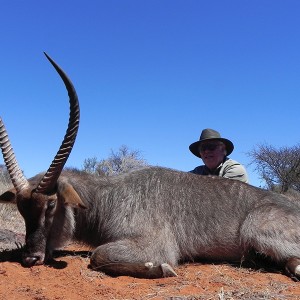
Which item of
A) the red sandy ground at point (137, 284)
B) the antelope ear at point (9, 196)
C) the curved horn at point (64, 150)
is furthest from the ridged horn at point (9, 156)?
the red sandy ground at point (137, 284)

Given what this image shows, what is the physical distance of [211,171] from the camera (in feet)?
25.2

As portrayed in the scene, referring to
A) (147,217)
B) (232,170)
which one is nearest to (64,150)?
(147,217)

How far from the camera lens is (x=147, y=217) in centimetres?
505

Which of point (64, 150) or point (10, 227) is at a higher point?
point (64, 150)

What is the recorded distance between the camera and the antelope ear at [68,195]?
15.9 feet

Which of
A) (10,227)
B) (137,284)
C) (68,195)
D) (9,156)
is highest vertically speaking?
(9,156)

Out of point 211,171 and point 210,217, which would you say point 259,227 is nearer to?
point 210,217

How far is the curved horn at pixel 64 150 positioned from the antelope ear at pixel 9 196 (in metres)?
0.55

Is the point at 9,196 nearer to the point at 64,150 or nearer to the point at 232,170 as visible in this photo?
the point at 64,150

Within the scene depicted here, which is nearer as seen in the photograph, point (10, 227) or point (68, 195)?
point (68, 195)

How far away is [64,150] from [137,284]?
5.13ft

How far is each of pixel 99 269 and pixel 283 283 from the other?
1676mm

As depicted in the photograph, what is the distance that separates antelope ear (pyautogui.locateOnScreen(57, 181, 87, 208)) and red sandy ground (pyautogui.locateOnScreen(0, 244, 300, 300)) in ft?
1.94

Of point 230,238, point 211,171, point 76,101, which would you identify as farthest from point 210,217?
point 211,171
